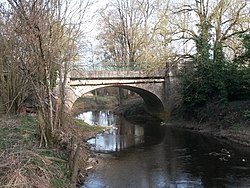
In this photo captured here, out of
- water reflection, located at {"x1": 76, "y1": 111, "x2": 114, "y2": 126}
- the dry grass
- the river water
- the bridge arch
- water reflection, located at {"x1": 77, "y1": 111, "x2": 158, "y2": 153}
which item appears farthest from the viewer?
water reflection, located at {"x1": 76, "y1": 111, "x2": 114, "y2": 126}

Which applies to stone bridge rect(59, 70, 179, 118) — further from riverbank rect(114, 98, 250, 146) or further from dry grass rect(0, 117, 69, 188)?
dry grass rect(0, 117, 69, 188)

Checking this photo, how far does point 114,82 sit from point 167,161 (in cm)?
1540

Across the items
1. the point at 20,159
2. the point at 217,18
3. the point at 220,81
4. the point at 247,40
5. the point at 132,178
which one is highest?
the point at 217,18

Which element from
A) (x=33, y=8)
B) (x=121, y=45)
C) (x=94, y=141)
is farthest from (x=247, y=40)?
(x=121, y=45)

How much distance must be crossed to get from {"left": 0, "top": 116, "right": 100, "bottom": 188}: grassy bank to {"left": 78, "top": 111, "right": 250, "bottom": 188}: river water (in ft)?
5.24

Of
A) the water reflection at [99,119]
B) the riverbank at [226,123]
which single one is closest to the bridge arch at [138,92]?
the water reflection at [99,119]

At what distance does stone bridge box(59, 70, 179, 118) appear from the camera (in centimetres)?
2972

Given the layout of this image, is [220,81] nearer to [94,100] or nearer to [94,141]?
[94,141]

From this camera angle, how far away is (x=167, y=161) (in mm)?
16375

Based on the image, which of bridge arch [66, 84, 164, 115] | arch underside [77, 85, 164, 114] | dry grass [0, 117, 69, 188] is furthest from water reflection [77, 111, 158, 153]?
dry grass [0, 117, 69, 188]

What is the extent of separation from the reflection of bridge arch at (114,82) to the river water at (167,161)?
20.0ft

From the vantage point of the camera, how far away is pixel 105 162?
1669cm

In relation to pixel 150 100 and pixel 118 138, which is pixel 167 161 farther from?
pixel 150 100

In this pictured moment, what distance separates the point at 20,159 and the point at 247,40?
16297mm
